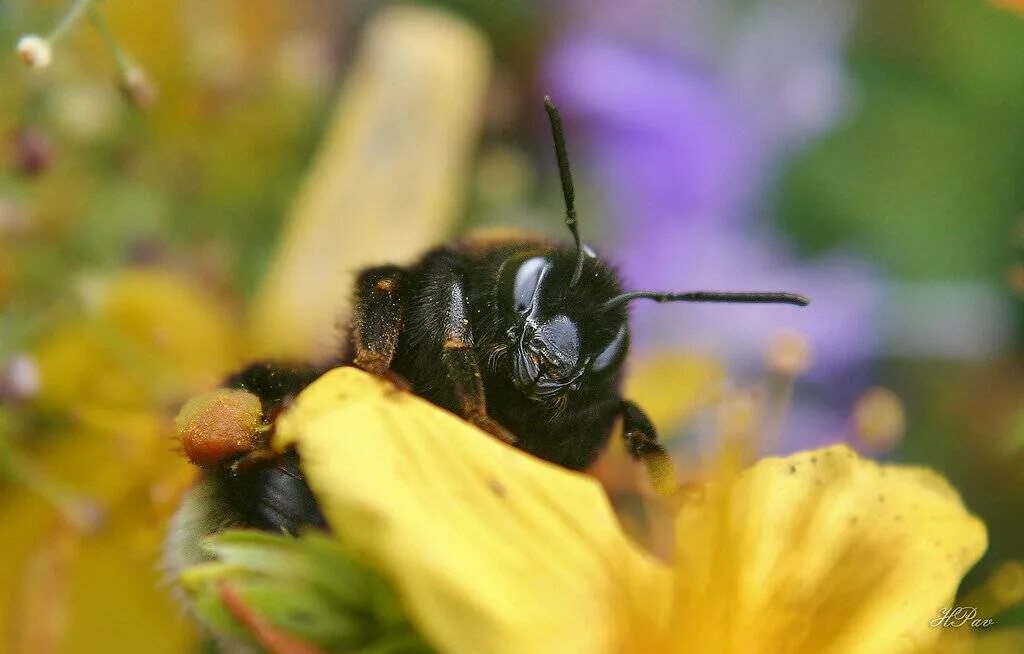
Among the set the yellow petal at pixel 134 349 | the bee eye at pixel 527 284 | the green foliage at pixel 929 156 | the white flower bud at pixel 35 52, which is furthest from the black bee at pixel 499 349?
the green foliage at pixel 929 156

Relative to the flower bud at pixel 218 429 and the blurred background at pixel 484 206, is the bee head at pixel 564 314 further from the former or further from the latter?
the blurred background at pixel 484 206

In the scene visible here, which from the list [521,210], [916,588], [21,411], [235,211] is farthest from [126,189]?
[916,588]

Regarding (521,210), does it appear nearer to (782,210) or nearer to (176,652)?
(782,210)

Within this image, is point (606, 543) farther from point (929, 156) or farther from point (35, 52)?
point (929, 156)

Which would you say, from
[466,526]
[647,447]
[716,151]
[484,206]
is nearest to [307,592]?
[466,526]

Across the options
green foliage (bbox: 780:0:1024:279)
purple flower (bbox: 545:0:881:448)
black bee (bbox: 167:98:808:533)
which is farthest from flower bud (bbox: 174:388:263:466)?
green foliage (bbox: 780:0:1024:279)
